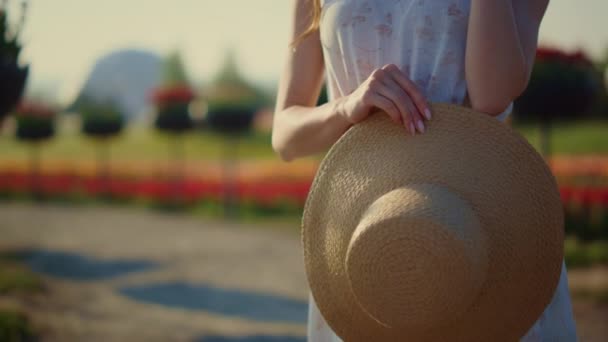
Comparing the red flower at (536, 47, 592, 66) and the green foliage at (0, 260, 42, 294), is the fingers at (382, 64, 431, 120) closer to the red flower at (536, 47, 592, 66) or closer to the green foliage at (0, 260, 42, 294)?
the green foliage at (0, 260, 42, 294)

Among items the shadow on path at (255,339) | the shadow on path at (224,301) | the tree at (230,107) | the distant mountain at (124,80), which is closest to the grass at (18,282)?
the shadow on path at (224,301)

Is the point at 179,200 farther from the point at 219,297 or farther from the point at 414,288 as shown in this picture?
the point at 414,288

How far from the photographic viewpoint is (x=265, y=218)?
43.1 ft

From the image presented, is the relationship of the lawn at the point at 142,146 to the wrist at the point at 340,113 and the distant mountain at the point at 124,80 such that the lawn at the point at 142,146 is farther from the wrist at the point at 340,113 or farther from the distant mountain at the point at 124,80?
the wrist at the point at 340,113

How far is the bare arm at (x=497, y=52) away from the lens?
4.50ft

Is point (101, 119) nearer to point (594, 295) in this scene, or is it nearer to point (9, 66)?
point (594, 295)

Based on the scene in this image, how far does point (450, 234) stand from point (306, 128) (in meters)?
0.40

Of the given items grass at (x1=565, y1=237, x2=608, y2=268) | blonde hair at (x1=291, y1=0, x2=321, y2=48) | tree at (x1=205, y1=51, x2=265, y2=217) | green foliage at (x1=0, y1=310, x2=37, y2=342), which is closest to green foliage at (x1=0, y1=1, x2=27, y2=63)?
green foliage at (x1=0, y1=310, x2=37, y2=342)

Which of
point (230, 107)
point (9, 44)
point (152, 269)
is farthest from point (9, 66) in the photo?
point (230, 107)

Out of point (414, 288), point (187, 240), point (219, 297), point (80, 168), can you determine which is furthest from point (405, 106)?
point (80, 168)

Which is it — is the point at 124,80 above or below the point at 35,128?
below

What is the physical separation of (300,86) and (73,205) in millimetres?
15374

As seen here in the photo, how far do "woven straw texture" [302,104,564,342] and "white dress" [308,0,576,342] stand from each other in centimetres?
14

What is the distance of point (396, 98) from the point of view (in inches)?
53.9
